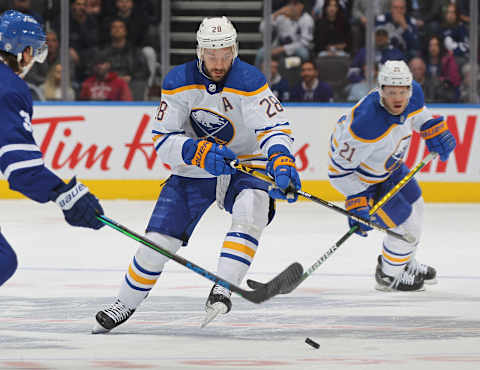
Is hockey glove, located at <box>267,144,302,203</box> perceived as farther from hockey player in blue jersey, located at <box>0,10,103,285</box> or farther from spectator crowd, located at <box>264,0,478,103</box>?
spectator crowd, located at <box>264,0,478,103</box>

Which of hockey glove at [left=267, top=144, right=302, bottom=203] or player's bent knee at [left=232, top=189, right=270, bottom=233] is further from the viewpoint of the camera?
player's bent knee at [left=232, top=189, right=270, bottom=233]

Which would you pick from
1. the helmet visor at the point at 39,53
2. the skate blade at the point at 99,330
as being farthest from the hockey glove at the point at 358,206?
the helmet visor at the point at 39,53

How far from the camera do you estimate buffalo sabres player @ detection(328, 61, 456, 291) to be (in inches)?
173

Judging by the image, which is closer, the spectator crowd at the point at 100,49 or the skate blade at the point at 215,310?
the skate blade at the point at 215,310

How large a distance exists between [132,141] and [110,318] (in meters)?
4.62

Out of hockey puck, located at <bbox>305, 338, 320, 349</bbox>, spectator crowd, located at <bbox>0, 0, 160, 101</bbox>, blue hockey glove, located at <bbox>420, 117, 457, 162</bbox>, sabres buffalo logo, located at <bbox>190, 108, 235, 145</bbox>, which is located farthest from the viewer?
spectator crowd, located at <bbox>0, 0, 160, 101</bbox>

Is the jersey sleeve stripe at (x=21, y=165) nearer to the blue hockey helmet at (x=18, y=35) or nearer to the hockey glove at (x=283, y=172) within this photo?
the blue hockey helmet at (x=18, y=35)

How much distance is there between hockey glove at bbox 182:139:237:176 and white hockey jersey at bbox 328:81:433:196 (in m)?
0.97

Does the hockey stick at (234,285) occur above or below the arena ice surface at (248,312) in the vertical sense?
above

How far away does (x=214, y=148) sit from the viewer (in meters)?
3.56

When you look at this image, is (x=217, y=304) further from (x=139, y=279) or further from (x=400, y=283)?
(x=400, y=283)

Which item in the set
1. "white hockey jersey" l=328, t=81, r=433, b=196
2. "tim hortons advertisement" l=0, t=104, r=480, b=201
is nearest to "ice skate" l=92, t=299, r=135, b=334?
"white hockey jersey" l=328, t=81, r=433, b=196

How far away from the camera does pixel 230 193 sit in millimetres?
3791

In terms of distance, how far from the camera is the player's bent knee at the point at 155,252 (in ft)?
12.0
